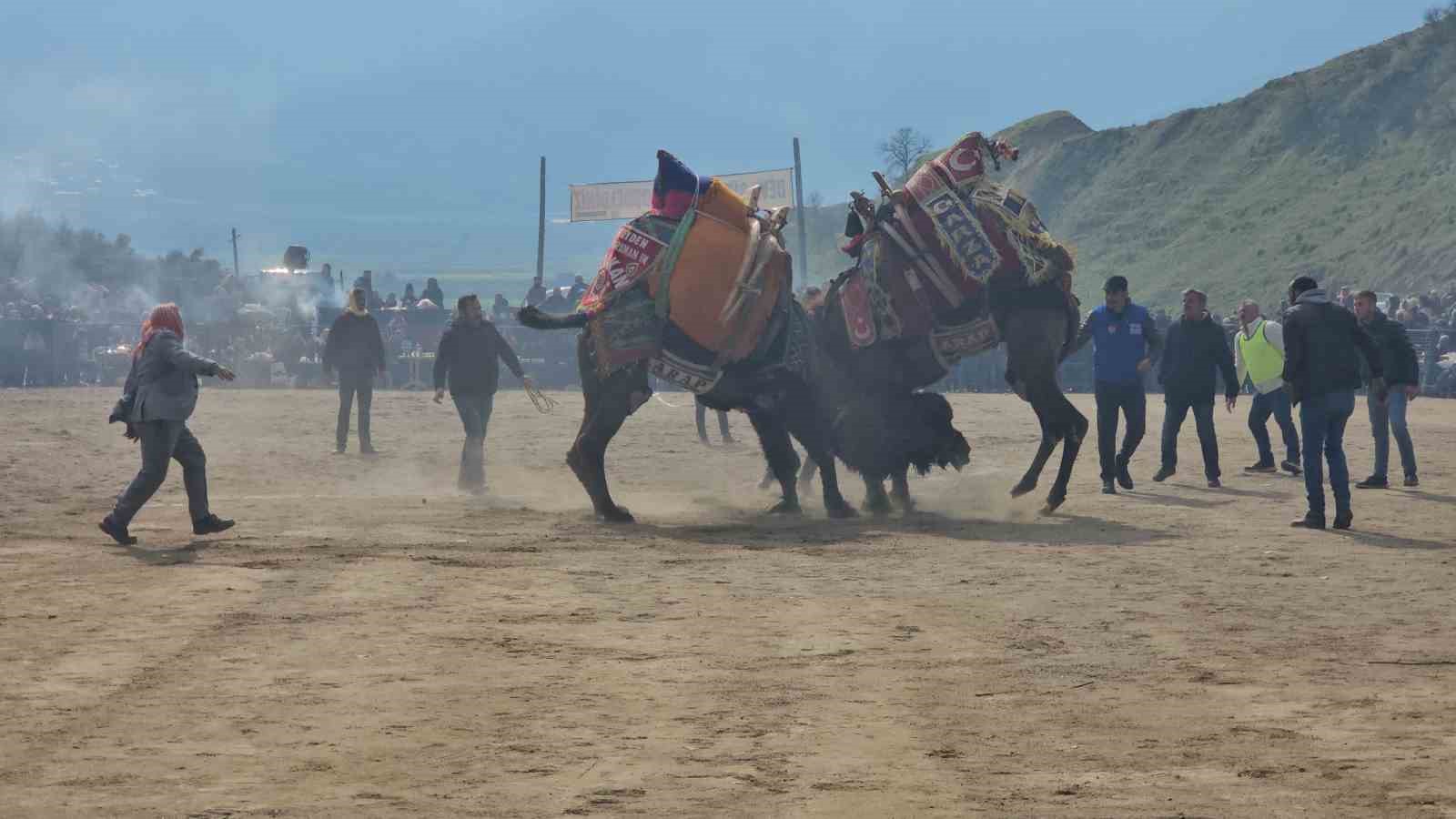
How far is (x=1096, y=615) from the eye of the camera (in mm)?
8977

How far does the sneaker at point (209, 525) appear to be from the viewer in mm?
12406

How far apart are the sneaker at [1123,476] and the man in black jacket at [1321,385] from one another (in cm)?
329

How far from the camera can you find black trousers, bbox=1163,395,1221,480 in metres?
16.6

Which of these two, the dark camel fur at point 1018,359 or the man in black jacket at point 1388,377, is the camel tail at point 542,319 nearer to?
the dark camel fur at point 1018,359

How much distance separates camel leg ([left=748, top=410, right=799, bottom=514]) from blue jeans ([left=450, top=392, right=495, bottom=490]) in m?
3.87

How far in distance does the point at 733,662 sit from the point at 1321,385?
6.43 metres

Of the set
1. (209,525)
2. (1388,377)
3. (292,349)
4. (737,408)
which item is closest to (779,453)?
(737,408)

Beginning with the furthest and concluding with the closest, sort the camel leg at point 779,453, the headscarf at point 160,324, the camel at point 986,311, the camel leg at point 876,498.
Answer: the camel leg at point 876,498 → the camel leg at point 779,453 → the camel at point 986,311 → the headscarf at point 160,324

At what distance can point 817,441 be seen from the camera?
543 inches

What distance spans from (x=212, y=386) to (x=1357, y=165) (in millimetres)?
42008

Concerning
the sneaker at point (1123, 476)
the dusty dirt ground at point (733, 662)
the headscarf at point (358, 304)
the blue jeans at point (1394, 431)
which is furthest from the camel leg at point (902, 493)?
the headscarf at point (358, 304)

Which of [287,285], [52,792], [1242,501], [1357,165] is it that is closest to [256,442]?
[1242,501]

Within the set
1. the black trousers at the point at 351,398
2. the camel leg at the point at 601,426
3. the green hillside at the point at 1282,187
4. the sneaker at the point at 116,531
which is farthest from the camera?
the green hillside at the point at 1282,187

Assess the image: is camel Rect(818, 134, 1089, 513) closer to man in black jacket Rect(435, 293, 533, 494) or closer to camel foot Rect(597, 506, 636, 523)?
camel foot Rect(597, 506, 636, 523)
